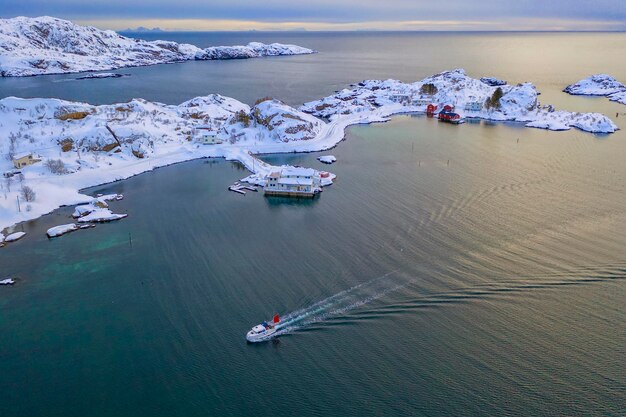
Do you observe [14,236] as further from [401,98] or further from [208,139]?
[401,98]

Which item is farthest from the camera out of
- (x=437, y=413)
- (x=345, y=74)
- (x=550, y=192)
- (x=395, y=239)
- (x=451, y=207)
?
(x=345, y=74)

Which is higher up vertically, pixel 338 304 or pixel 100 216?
pixel 100 216

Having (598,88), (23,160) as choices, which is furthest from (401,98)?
(23,160)

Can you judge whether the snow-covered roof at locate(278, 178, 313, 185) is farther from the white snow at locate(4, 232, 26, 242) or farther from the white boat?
the white snow at locate(4, 232, 26, 242)

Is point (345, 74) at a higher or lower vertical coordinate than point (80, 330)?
higher

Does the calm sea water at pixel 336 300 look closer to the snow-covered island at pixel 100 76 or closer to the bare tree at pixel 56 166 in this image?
the bare tree at pixel 56 166

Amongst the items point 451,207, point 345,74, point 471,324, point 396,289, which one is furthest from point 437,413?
point 345,74

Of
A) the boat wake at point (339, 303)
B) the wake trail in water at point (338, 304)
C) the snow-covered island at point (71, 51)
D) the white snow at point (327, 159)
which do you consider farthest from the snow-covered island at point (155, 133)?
the snow-covered island at point (71, 51)

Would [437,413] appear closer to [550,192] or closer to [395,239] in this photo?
[395,239]
